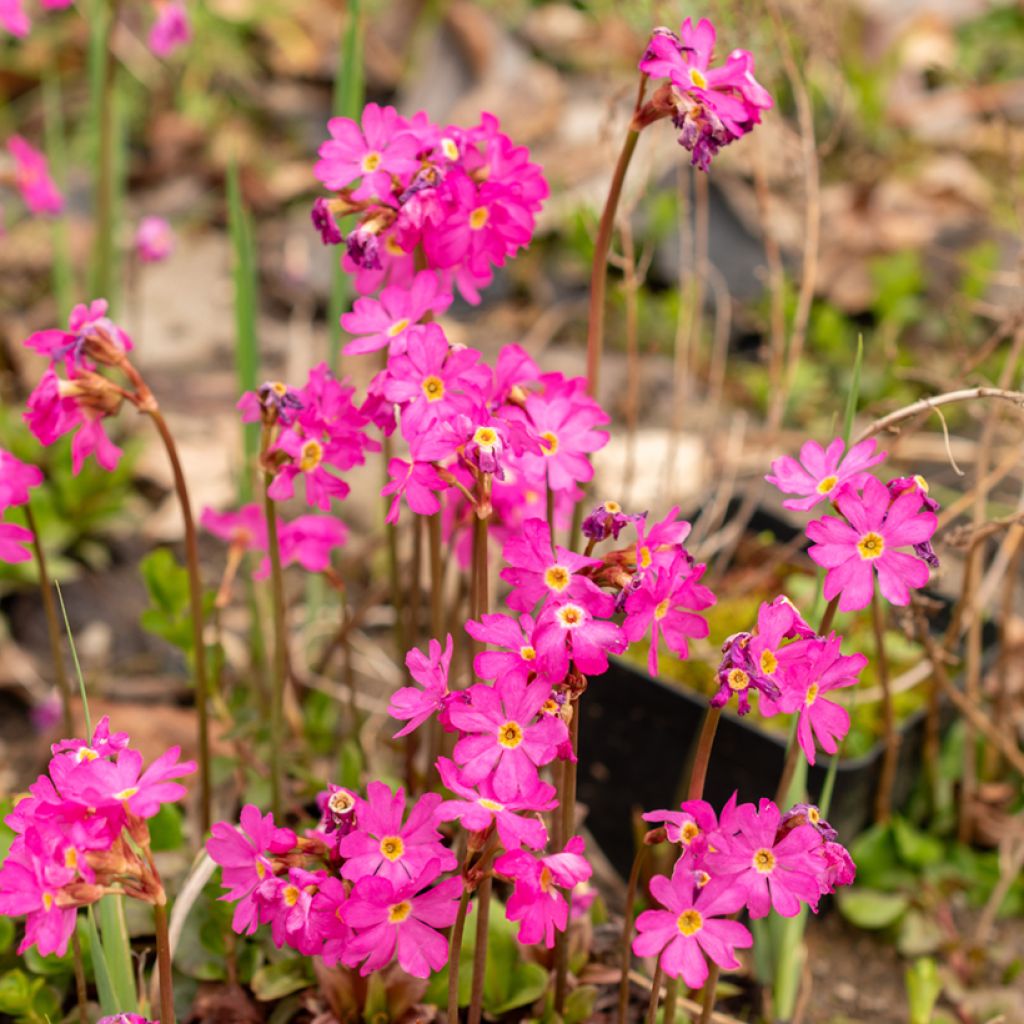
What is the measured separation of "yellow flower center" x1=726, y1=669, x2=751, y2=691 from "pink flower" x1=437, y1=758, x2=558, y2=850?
20cm

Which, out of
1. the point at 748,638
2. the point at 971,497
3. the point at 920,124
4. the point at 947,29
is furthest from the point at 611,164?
the point at 947,29

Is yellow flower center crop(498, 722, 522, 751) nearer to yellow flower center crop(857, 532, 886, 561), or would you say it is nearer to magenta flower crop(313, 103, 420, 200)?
yellow flower center crop(857, 532, 886, 561)

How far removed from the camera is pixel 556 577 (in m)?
1.36

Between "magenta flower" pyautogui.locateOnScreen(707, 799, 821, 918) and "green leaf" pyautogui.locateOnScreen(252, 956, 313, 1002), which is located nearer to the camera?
"magenta flower" pyautogui.locateOnScreen(707, 799, 821, 918)

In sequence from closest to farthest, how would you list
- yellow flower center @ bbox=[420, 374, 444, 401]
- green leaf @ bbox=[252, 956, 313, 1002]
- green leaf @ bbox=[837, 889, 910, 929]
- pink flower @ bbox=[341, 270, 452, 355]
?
yellow flower center @ bbox=[420, 374, 444, 401] < pink flower @ bbox=[341, 270, 452, 355] < green leaf @ bbox=[252, 956, 313, 1002] < green leaf @ bbox=[837, 889, 910, 929]

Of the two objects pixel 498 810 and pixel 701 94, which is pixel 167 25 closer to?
pixel 701 94

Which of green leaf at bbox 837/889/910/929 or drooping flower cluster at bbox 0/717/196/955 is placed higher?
drooping flower cluster at bbox 0/717/196/955

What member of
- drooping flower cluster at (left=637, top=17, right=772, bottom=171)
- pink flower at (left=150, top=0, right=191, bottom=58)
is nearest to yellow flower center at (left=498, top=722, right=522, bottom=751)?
drooping flower cluster at (left=637, top=17, right=772, bottom=171)

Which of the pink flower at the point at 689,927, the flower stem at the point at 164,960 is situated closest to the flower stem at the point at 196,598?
the flower stem at the point at 164,960

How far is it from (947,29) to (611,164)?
429 cm

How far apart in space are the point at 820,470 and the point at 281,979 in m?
0.99

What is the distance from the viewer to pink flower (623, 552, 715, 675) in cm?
133

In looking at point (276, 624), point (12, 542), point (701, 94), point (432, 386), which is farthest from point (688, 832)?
point (12, 542)

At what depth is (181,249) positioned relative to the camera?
4.71m
